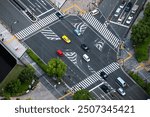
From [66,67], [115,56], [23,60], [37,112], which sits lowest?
[115,56]

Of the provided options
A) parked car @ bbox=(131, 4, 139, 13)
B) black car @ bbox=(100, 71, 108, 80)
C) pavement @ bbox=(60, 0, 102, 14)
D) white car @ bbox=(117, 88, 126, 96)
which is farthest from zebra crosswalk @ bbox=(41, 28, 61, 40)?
parked car @ bbox=(131, 4, 139, 13)

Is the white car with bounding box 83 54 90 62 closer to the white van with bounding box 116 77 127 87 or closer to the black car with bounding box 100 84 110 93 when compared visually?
the black car with bounding box 100 84 110 93

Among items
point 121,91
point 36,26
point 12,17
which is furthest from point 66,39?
point 121,91

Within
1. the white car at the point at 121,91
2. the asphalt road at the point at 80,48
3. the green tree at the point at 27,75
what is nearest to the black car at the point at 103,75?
the asphalt road at the point at 80,48

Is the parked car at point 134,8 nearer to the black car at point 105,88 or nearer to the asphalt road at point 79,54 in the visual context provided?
the asphalt road at point 79,54

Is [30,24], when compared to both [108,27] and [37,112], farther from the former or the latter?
[37,112]

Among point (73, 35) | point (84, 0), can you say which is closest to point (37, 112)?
point (73, 35)

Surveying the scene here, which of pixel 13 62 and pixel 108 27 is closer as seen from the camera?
pixel 13 62
